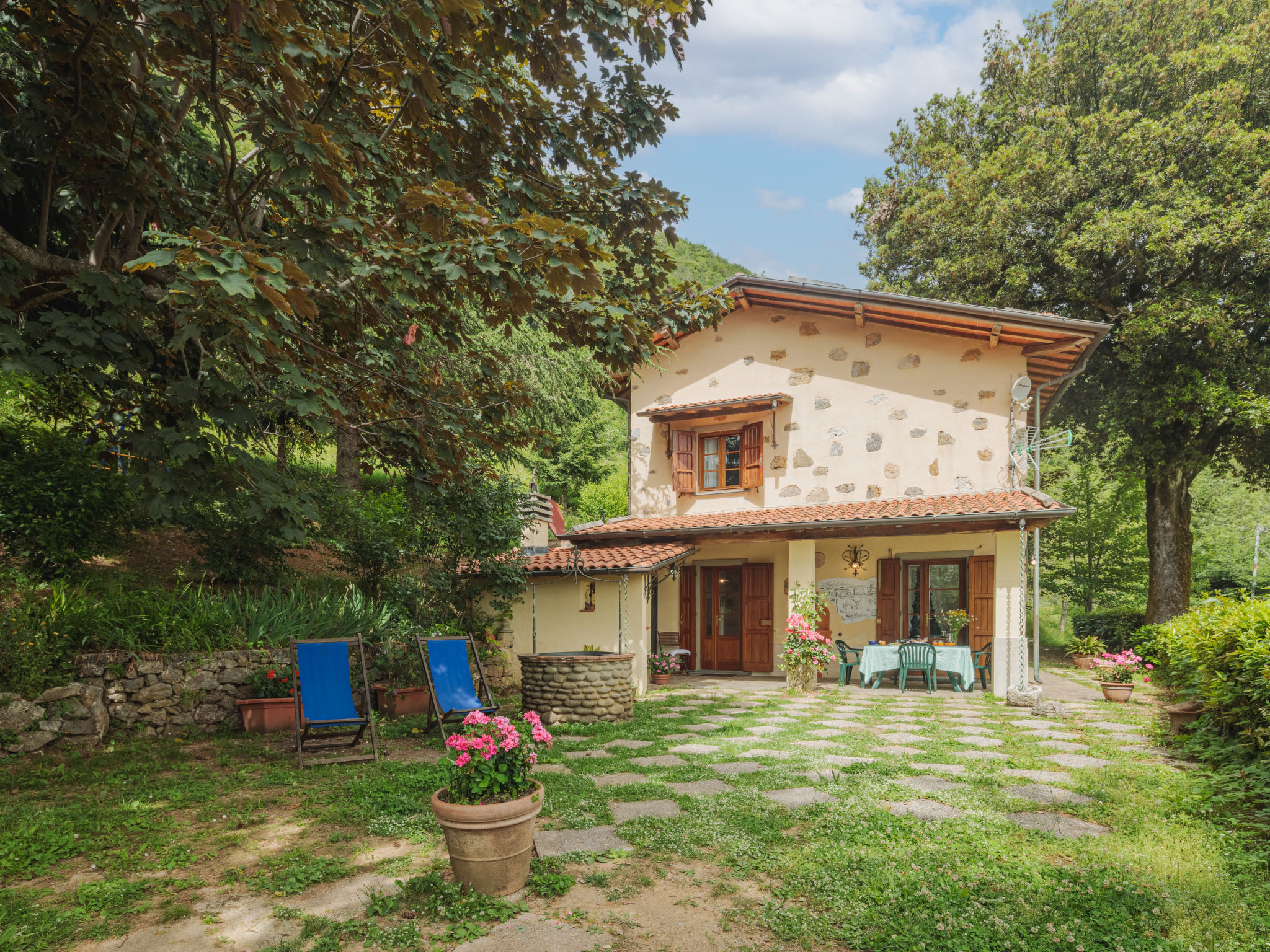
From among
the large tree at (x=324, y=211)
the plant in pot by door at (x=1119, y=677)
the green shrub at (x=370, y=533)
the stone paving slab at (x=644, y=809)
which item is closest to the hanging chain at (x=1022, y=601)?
the plant in pot by door at (x=1119, y=677)

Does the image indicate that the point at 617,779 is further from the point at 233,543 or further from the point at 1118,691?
the point at 1118,691

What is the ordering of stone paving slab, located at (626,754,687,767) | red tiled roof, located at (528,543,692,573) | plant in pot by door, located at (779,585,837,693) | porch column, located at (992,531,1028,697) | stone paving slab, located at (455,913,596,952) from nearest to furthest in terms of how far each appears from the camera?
stone paving slab, located at (455,913,596,952) → stone paving slab, located at (626,754,687,767) → porch column, located at (992,531,1028,697) → red tiled roof, located at (528,543,692,573) → plant in pot by door, located at (779,585,837,693)

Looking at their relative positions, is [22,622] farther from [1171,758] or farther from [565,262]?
[1171,758]

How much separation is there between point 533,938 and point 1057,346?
10.7 meters

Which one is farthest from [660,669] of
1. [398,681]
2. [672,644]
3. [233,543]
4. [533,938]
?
[533,938]

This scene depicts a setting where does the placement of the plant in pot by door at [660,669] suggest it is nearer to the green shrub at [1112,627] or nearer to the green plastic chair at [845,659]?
the green plastic chair at [845,659]

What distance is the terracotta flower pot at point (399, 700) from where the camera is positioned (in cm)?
776

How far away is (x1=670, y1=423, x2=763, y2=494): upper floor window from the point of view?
1266 centimetres

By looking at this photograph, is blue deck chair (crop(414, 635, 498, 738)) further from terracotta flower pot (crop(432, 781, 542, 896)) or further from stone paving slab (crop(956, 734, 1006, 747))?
stone paving slab (crop(956, 734, 1006, 747))

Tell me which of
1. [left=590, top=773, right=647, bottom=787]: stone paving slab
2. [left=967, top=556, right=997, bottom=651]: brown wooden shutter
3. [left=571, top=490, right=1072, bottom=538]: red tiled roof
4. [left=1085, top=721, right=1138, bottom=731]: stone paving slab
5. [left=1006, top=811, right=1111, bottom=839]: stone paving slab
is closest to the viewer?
[left=1006, top=811, right=1111, bottom=839]: stone paving slab

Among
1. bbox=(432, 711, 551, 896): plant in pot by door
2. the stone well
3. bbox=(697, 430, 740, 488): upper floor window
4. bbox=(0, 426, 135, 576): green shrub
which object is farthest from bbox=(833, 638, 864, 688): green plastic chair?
bbox=(0, 426, 135, 576): green shrub

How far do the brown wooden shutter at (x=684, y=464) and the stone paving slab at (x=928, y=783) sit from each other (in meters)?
8.18

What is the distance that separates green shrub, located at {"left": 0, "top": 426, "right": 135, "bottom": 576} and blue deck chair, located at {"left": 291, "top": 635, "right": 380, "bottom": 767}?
2593 millimetres

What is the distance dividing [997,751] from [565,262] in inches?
216
